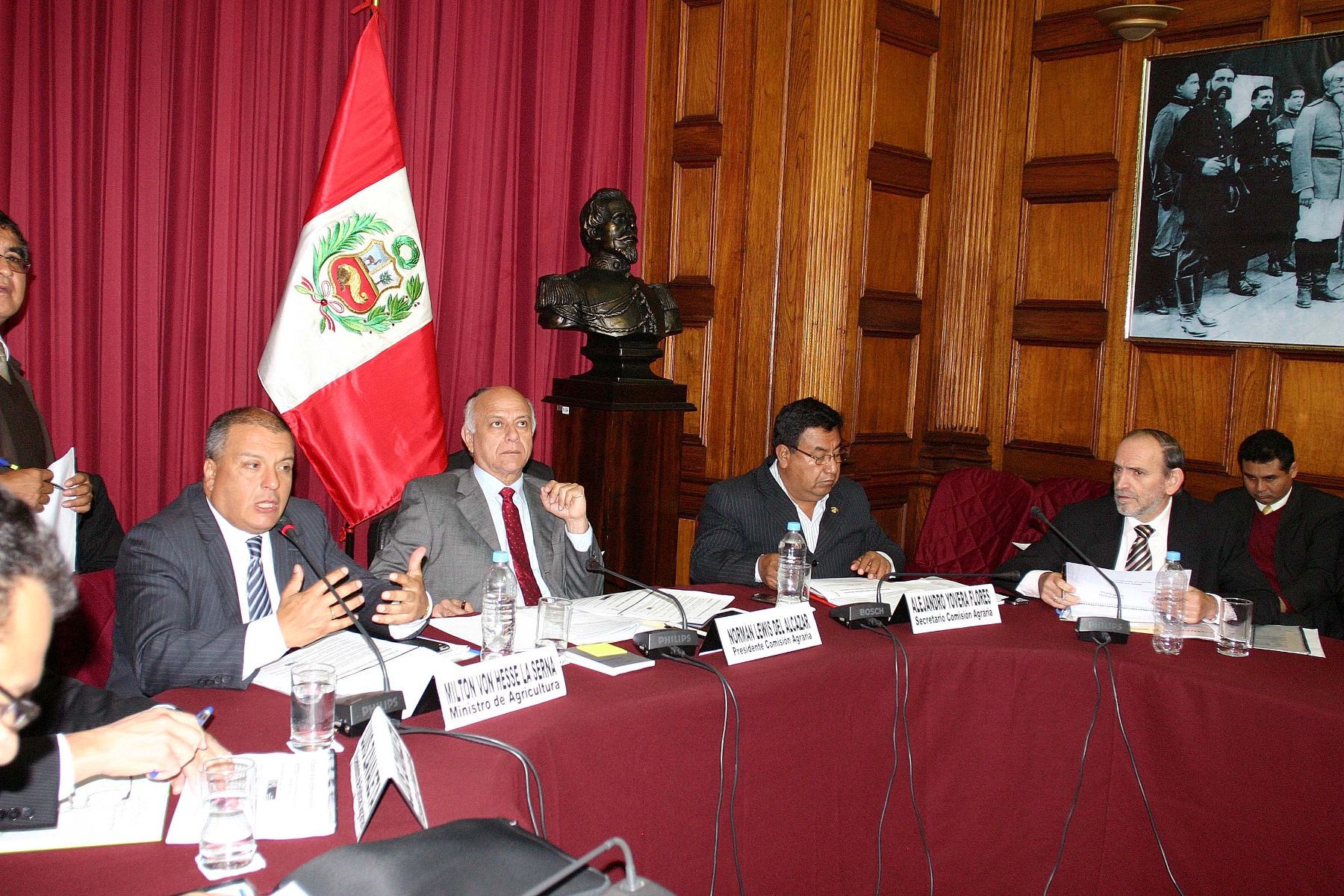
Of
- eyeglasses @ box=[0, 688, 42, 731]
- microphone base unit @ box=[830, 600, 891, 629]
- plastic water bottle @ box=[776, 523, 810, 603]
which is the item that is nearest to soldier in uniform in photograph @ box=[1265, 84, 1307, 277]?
plastic water bottle @ box=[776, 523, 810, 603]

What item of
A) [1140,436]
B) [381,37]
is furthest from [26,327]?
[1140,436]

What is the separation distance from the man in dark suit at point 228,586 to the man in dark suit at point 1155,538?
1.87 meters

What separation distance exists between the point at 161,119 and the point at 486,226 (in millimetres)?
1265

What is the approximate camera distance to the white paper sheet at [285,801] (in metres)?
1.39

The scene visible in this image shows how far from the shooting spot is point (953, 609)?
269 cm

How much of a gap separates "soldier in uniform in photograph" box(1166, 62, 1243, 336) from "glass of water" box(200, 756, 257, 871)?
4211mm

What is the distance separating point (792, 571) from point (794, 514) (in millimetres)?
495

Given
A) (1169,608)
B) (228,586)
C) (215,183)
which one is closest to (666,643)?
(228,586)

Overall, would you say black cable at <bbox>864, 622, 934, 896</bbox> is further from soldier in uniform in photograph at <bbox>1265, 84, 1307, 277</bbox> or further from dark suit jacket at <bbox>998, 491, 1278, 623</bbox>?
soldier in uniform in photograph at <bbox>1265, 84, 1307, 277</bbox>

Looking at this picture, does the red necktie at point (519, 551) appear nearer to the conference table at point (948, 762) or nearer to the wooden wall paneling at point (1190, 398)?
the conference table at point (948, 762)

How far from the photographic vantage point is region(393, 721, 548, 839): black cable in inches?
66.2

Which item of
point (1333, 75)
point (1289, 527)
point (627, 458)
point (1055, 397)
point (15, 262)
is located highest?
point (1333, 75)

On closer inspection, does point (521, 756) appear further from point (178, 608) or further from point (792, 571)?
point (792, 571)

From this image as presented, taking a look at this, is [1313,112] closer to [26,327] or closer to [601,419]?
[601,419]
